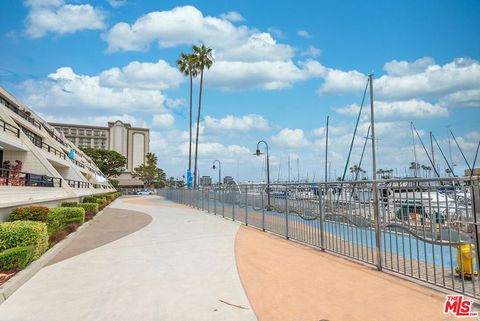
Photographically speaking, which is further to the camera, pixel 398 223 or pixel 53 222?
pixel 53 222

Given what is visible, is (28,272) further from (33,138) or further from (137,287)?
(33,138)

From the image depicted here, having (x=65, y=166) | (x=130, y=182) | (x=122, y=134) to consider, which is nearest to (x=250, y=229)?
(x=65, y=166)

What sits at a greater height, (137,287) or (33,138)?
(33,138)

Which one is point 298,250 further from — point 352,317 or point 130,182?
point 130,182

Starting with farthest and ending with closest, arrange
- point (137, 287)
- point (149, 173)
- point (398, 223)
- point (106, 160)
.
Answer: point (149, 173), point (106, 160), point (398, 223), point (137, 287)

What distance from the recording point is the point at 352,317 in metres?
4.77

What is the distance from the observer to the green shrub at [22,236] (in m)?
7.79

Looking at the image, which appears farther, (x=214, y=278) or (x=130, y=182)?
(x=130, y=182)

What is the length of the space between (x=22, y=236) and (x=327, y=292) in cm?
700

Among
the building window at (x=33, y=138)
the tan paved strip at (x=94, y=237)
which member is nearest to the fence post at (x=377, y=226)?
the tan paved strip at (x=94, y=237)

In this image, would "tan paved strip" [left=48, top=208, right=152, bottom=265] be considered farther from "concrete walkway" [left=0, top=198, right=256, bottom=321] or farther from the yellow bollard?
the yellow bollard

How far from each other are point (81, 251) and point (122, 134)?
446ft

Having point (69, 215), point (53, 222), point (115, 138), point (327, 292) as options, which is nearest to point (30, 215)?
point (53, 222)

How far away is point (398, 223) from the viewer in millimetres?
6750
